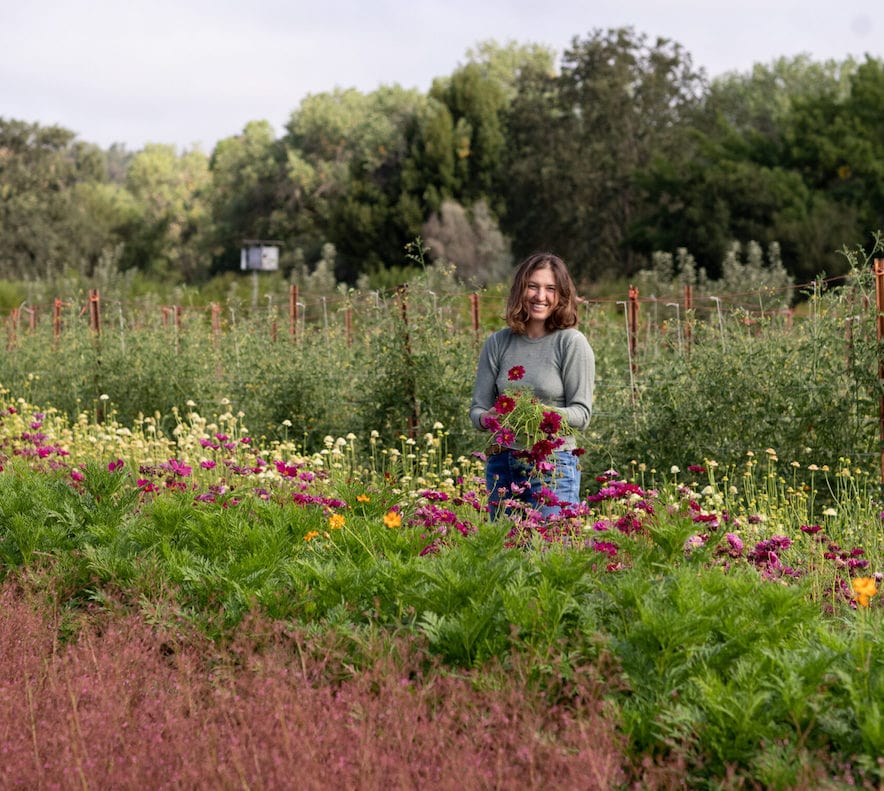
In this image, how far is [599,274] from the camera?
38125mm

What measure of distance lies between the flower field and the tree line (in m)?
27.8

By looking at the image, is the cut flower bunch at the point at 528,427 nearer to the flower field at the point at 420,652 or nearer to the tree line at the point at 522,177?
the flower field at the point at 420,652

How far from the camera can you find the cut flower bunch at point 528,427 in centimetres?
407

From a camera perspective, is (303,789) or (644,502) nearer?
(303,789)

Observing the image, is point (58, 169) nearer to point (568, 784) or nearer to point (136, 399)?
point (136, 399)

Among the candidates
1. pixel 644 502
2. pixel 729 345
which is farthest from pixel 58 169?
pixel 644 502

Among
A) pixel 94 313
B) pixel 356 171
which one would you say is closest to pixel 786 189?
pixel 356 171

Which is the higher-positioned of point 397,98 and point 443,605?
point 397,98

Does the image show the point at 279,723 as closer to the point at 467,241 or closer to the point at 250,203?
the point at 467,241

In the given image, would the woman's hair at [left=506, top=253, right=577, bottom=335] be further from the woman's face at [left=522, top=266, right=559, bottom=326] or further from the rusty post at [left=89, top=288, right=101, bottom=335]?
the rusty post at [left=89, top=288, right=101, bottom=335]

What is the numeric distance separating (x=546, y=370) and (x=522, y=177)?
36.1m

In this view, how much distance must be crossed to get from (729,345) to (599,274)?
30.9 meters

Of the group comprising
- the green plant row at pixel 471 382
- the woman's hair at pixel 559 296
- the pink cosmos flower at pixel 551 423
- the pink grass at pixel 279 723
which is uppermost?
the woman's hair at pixel 559 296

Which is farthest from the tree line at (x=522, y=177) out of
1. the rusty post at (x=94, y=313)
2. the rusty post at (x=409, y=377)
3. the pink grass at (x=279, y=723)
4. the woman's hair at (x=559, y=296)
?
the pink grass at (x=279, y=723)
